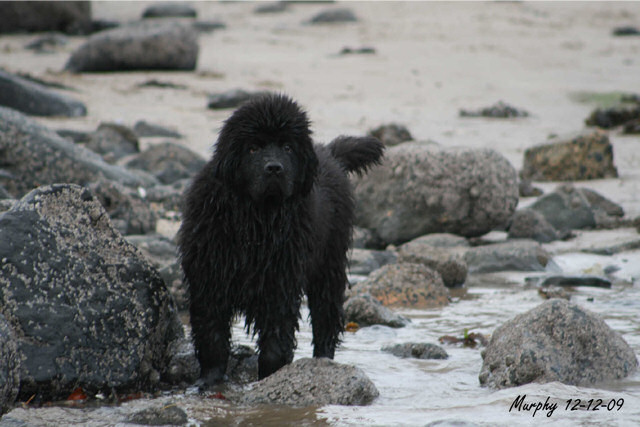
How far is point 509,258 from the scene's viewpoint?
9094 mm

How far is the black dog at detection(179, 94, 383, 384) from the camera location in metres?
5.01

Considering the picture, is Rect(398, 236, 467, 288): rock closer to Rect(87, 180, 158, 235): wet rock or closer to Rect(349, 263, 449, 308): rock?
Rect(349, 263, 449, 308): rock

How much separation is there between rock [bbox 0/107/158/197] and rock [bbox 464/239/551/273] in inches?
182

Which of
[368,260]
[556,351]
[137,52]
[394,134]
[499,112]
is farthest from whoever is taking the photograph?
[137,52]

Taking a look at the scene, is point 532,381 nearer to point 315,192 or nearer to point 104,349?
point 315,192

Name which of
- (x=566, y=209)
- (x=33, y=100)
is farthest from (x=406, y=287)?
(x=33, y=100)

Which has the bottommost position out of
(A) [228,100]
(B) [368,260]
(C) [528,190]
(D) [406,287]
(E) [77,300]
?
(B) [368,260]

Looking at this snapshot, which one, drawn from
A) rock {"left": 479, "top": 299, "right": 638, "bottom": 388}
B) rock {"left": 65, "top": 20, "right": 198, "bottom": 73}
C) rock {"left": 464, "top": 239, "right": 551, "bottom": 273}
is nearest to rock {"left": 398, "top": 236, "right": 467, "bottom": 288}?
rock {"left": 464, "top": 239, "right": 551, "bottom": 273}

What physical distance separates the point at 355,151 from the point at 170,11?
2461 cm

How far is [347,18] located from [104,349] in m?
23.5

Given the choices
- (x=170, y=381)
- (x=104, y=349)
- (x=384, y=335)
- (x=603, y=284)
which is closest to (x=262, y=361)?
(x=170, y=381)

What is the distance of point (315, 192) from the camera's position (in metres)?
5.52

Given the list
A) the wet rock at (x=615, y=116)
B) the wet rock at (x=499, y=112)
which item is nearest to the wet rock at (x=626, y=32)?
the wet rock at (x=499, y=112)

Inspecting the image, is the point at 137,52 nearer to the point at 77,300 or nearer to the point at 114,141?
the point at 114,141
